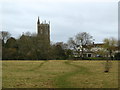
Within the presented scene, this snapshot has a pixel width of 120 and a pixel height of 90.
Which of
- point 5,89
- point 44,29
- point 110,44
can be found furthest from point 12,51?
point 44,29

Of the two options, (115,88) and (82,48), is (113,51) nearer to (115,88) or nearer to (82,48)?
(82,48)

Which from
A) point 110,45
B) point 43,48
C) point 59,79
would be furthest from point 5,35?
point 59,79

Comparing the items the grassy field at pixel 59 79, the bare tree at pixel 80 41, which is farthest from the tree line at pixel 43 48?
the grassy field at pixel 59 79

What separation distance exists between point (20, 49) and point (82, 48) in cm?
2137

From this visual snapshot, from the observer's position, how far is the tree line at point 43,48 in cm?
6119

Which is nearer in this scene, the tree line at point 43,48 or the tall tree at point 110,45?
the tree line at point 43,48

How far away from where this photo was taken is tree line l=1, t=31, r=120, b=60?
61188 millimetres

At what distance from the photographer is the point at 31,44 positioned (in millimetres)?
61594

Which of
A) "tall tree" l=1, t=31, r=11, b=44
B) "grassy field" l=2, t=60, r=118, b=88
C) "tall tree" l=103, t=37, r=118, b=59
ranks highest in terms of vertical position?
"tall tree" l=1, t=31, r=11, b=44

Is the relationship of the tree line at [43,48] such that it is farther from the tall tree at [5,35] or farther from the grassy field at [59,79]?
the grassy field at [59,79]

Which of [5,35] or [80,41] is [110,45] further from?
[5,35]

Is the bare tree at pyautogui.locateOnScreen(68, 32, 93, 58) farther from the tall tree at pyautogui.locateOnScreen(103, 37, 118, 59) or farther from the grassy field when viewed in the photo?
the grassy field

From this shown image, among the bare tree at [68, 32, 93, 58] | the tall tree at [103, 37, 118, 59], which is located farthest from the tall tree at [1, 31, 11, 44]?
the tall tree at [103, 37, 118, 59]

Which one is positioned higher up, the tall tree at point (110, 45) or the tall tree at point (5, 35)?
the tall tree at point (5, 35)
